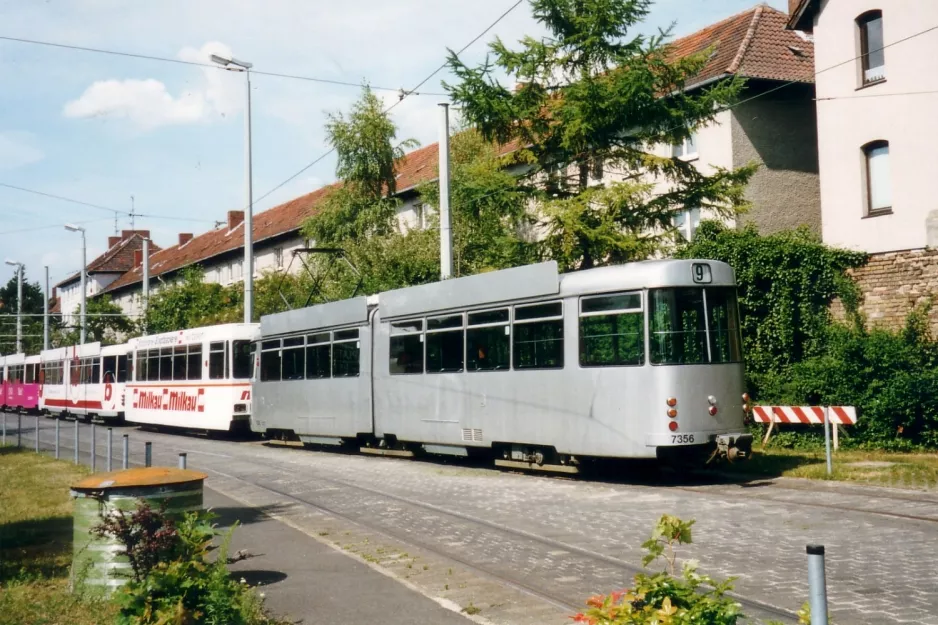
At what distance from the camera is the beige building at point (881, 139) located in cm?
2244

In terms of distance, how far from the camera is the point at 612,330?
14.7 metres

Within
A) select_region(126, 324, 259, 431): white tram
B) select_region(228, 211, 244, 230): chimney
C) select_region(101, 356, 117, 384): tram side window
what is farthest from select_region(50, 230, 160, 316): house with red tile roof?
select_region(126, 324, 259, 431): white tram

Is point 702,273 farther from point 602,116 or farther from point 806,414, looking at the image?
point 602,116

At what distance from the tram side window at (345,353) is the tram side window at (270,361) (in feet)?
10.8

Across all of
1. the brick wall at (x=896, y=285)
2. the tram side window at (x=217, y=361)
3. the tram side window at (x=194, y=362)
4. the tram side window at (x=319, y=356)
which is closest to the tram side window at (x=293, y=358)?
the tram side window at (x=319, y=356)

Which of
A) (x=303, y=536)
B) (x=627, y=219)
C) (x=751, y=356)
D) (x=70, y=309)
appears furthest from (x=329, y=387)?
(x=70, y=309)

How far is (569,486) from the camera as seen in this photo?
48.3 ft

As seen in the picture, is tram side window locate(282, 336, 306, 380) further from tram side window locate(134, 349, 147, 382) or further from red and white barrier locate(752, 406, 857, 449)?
tram side window locate(134, 349, 147, 382)

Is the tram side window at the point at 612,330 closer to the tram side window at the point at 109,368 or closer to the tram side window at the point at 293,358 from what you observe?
the tram side window at the point at 293,358

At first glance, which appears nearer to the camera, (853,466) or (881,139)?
(853,466)

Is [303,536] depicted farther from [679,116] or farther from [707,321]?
[679,116]

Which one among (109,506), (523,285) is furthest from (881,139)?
(109,506)

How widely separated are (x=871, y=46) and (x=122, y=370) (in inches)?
990

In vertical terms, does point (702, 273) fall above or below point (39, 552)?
above
